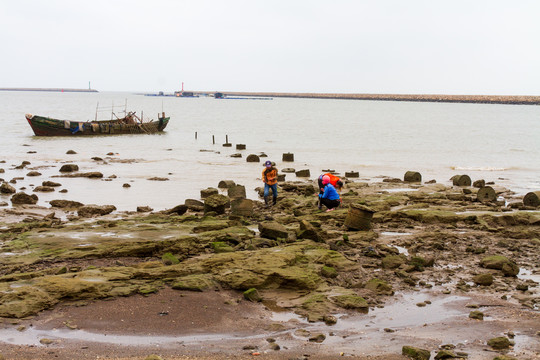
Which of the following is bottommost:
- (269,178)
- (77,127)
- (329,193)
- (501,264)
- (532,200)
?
(501,264)

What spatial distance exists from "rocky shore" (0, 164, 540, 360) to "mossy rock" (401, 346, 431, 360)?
18 mm

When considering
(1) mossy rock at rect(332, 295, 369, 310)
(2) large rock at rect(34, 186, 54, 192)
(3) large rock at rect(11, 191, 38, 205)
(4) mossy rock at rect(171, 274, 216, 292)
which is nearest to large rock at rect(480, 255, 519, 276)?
(1) mossy rock at rect(332, 295, 369, 310)

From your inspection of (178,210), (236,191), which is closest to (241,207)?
(178,210)

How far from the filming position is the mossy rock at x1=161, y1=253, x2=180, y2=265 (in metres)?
10.3

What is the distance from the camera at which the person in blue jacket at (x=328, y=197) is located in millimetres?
15898

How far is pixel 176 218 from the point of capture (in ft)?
48.9

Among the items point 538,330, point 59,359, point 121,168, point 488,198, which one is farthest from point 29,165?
point 538,330

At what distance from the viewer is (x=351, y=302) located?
28.2 ft

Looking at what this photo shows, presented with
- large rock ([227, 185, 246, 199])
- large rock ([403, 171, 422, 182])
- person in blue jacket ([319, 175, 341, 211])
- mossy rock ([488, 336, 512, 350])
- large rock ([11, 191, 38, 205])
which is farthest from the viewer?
large rock ([403, 171, 422, 182])

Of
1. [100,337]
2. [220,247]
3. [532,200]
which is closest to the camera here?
[100,337]

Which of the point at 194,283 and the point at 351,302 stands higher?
the point at 194,283

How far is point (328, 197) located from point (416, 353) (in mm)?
9341

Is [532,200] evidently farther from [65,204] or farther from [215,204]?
[65,204]

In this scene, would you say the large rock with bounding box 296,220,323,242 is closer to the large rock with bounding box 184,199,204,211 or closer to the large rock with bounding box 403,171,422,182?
the large rock with bounding box 184,199,204,211
